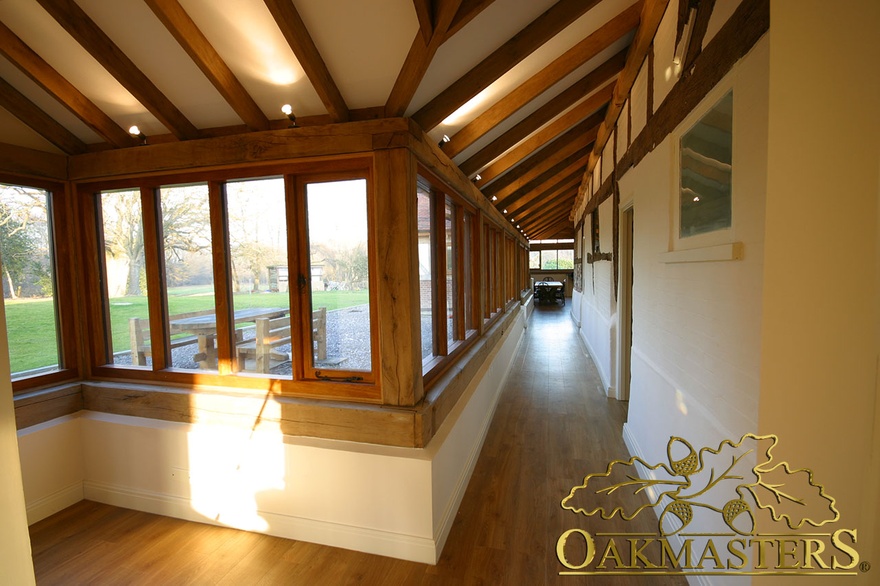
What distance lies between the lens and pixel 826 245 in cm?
135

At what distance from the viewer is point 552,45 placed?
2658mm

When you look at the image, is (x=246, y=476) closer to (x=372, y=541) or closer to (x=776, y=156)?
(x=372, y=541)

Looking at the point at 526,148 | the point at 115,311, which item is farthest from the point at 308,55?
the point at 526,148

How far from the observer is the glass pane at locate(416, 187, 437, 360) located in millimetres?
3130

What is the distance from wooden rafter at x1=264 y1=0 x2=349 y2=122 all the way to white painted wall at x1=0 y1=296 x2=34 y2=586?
1.59 metres

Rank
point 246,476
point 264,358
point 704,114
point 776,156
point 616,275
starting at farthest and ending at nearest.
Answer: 1. point 616,275
2. point 264,358
3. point 246,476
4. point 704,114
5. point 776,156

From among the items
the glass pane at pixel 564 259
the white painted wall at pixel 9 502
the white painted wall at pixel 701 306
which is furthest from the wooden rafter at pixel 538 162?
the glass pane at pixel 564 259

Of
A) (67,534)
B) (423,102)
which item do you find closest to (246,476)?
(67,534)

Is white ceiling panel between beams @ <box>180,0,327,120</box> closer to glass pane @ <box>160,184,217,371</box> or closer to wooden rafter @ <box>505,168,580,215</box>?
glass pane @ <box>160,184,217,371</box>

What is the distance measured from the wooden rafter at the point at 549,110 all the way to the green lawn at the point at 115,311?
1.92 meters

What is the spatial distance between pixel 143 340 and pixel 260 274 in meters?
1.18

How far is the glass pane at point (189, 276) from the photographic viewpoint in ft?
9.36

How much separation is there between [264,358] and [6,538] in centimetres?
211

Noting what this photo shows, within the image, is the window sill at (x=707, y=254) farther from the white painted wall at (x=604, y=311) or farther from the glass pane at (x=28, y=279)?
the glass pane at (x=28, y=279)
